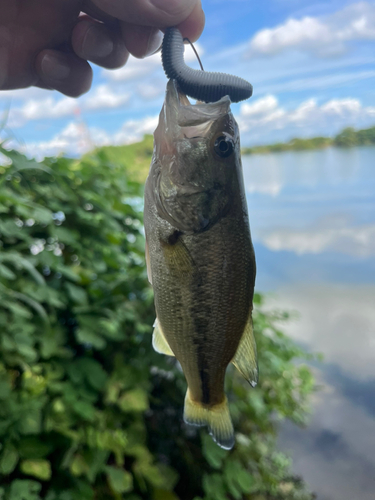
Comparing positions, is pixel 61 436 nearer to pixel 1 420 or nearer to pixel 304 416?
pixel 1 420

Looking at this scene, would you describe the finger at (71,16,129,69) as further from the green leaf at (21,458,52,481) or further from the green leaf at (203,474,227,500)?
the green leaf at (203,474,227,500)

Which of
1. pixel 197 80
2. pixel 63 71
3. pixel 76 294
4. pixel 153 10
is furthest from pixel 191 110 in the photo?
pixel 76 294

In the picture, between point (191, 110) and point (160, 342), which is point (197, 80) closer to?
point (191, 110)

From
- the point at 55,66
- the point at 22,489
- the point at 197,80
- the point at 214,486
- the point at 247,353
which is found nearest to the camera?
the point at 197,80

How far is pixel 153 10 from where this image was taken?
2.03ft

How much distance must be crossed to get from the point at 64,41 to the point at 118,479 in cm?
117

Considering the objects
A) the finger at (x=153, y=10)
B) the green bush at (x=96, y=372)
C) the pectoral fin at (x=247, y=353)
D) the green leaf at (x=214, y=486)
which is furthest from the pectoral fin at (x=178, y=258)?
the green leaf at (x=214, y=486)

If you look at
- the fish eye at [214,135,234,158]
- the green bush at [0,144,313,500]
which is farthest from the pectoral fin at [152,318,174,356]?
the green bush at [0,144,313,500]

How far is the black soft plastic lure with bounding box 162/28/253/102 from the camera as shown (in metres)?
0.52

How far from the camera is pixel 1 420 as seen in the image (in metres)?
1.11

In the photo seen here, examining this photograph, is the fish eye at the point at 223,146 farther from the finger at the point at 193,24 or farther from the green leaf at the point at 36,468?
the green leaf at the point at 36,468

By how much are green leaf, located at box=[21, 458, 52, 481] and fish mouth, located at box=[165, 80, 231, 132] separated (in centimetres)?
99

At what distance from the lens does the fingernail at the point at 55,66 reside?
892mm


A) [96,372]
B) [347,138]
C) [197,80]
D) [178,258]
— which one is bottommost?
[96,372]
